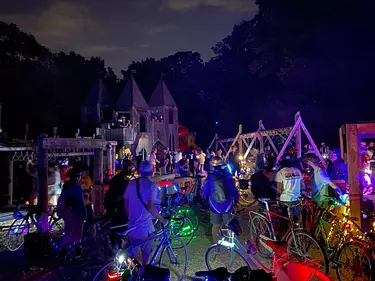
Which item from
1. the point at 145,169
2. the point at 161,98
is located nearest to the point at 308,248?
the point at 145,169

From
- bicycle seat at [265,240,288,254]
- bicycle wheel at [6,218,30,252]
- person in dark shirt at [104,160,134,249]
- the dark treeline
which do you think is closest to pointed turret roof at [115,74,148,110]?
the dark treeline

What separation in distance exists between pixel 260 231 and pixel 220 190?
58.1 inches

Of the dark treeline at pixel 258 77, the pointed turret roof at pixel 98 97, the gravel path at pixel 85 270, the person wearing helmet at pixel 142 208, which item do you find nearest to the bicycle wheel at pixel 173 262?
the gravel path at pixel 85 270

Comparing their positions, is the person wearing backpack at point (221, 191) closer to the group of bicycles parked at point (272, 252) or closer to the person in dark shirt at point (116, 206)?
the group of bicycles parked at point (272, 252)

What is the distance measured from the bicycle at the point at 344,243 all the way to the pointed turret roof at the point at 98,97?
31.5 meters

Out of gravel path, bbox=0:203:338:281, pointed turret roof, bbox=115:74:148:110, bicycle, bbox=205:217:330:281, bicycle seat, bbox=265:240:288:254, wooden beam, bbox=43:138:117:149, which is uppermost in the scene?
pointed turret roof, bbox=115:74:148:110

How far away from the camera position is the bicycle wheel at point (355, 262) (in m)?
5.16

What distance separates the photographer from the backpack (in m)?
6.45

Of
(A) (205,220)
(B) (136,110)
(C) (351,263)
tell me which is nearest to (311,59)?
(B) (136,110)

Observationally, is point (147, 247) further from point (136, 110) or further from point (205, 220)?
point (136, 110)

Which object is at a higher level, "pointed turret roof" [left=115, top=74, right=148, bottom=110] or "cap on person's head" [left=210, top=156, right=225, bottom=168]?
"pointed turret roof" [left=115, top=74, right=148, bottom=110]

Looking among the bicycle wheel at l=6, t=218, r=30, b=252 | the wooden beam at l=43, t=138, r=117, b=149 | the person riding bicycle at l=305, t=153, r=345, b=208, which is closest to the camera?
the person riding bicycle at l=305, t=153, r=345, b=208

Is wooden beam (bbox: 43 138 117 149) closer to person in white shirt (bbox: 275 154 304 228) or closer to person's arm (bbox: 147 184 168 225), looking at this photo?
person's arm (bbox: 147 184 168 225)

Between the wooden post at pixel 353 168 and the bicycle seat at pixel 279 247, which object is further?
the wooden post at pixel 353 168
